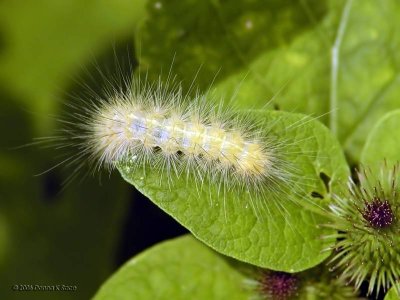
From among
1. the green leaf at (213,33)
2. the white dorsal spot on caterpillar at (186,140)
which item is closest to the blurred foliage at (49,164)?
the green leaf at (213,33)

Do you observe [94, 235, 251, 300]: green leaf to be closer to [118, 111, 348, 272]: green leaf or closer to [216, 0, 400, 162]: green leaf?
[118, 111, 348, 272]: green leaf

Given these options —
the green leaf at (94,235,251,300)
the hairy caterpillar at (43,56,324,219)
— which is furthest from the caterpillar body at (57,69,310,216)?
the green leaf at (94,235,251,300)

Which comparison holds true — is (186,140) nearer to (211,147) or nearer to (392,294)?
(211,147)

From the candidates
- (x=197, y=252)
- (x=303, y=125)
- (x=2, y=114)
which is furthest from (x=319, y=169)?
(x=2, y=114)

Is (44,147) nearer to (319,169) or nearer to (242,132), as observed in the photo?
(242,132)

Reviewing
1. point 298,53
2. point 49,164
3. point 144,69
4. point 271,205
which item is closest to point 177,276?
point 271,205

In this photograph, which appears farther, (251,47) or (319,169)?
(251,47)

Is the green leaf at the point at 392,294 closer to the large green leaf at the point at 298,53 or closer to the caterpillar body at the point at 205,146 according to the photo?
the caterpillar body at the point at 205,146
